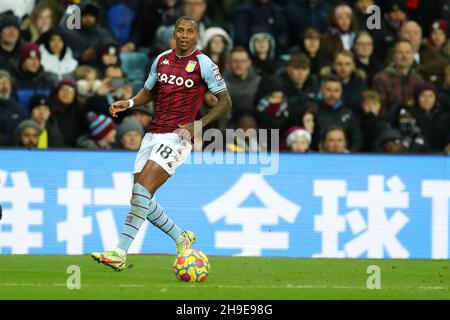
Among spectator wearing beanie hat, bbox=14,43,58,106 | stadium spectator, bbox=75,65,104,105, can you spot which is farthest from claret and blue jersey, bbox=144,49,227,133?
spectator wearing beanie hat, bbox=14,43,58,106

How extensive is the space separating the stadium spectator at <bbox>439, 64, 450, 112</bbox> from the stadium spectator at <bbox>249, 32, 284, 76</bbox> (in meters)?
2.34

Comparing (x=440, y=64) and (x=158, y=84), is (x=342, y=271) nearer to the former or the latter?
(x=158, y=84)

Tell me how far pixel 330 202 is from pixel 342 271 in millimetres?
1928

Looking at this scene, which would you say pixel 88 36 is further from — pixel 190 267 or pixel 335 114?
pixel 190 267

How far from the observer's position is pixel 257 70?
1567 cm

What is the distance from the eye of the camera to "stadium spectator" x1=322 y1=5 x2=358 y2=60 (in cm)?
1599

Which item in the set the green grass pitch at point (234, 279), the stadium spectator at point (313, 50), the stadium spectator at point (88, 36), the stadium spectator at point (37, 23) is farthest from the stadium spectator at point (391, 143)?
the stadium spectator at point (37, 23)

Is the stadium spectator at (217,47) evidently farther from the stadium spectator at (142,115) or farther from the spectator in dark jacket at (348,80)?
the spectator in dark jacket at (348,80)

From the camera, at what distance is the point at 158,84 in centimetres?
1095

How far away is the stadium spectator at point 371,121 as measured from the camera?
48.8 ft

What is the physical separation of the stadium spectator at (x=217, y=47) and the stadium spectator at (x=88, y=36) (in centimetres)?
147

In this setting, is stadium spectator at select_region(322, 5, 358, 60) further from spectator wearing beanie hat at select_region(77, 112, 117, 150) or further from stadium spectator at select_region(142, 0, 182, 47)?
spectator wearing beanie hat at select_region(77, 112, 117, 150)

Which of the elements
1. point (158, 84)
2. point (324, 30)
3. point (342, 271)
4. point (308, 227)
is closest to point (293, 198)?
point (308, 227)

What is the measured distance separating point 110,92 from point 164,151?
4625mm
